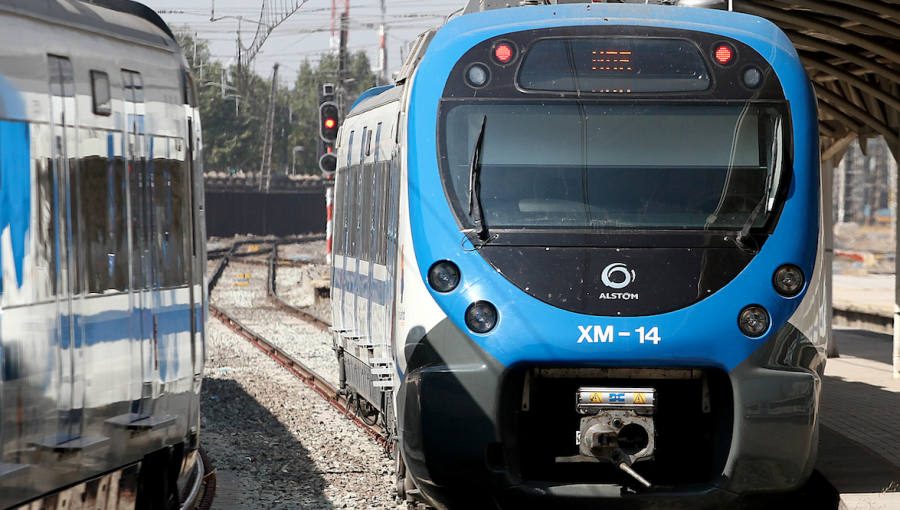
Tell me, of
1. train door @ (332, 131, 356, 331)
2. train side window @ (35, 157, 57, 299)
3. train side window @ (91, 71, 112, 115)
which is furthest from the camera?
train door @ (332, 131, 356, 331)

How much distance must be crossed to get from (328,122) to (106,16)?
14342mm

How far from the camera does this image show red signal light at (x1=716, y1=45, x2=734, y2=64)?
5.87 meters

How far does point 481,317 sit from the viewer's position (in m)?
5.47

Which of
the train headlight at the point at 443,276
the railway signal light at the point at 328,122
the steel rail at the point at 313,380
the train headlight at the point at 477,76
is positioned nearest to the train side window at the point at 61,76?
the train headlight at the point at 443,276

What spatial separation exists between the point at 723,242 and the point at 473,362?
4.67 feet

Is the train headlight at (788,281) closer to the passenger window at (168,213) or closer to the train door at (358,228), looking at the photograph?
the passenger window at (168,213)

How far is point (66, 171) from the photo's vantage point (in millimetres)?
4680

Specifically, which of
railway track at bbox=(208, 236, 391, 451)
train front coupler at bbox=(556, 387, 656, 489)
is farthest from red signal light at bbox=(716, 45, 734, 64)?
railway track at bbox=(208, 236, 391, 451)

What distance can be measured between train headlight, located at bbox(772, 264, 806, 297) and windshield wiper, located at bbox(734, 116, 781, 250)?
0.23 metres

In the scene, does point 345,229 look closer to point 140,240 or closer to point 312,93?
point 140,240

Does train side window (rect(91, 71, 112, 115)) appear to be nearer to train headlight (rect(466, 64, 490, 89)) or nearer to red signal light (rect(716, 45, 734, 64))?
train headlight (rect(466, 64, 490, 89))

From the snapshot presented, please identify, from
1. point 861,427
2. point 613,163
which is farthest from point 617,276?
point 861,427

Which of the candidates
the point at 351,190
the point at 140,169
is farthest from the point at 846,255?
the point at 140,169

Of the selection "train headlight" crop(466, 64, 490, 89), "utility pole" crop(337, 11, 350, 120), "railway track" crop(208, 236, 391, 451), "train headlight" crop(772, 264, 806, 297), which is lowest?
"railway track" crop(208, 236, 391, 451)
